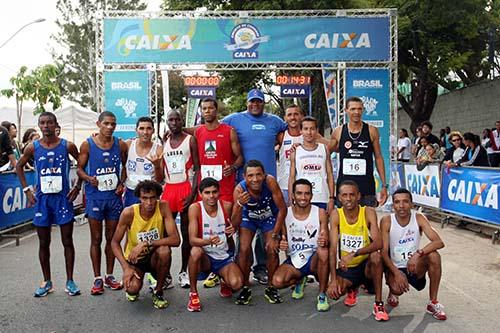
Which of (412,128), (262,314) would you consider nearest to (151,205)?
(262,314)

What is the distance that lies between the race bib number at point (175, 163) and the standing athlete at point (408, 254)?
2182 mm

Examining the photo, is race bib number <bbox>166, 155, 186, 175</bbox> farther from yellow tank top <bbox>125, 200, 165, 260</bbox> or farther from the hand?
the hand

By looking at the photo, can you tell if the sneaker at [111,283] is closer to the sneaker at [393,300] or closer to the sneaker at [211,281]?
the sneaker at [211,281]

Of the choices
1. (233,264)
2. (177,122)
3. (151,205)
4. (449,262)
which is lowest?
(449,262)

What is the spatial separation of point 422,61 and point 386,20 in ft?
26.0

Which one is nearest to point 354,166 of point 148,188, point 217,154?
point 217,154

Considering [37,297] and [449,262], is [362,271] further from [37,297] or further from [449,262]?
[37,297]

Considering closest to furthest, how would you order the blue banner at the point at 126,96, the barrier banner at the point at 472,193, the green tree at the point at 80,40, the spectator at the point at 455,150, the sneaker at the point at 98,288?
the sneaker at the point at 98,288 < the barrier banner at the point at 472,193 < the spectator at the point at 455,150 < the blue banner at the point at 126,96 < the green tree at the point at 80,40

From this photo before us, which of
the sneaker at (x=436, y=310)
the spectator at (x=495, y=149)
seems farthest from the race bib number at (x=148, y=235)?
the spectator at (x=495, y=149)

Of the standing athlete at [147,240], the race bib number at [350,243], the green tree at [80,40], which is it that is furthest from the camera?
the green tree at [80,40]

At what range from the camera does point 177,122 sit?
5.41 m

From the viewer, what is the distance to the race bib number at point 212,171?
17.9 ft

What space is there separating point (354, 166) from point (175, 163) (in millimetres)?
1914

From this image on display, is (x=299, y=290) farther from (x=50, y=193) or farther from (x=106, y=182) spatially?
(x=50, y=193)
